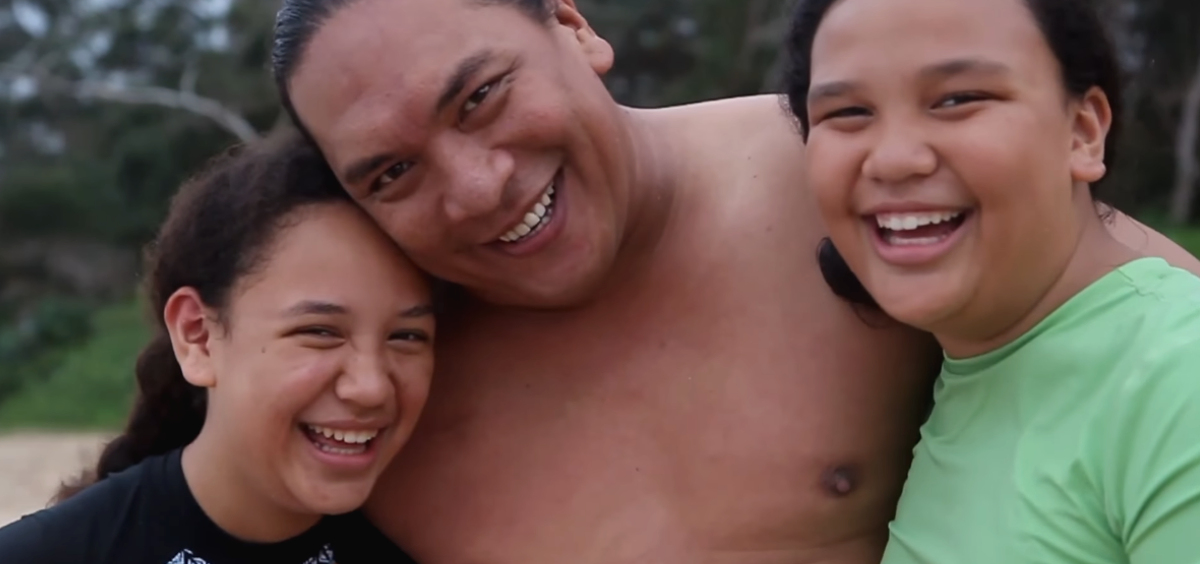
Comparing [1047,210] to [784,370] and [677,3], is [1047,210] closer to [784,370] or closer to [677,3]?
[784,370]

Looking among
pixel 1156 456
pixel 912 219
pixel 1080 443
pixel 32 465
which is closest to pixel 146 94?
pixel 32 465

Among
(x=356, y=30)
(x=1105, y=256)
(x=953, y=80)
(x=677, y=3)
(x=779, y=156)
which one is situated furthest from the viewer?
(x=677, y=3)

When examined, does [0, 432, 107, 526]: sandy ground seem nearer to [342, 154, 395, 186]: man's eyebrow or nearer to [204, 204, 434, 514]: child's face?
[204, 204, 434, 514]: child's face

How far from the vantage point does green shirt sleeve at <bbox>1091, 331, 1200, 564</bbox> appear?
1455 millimetres

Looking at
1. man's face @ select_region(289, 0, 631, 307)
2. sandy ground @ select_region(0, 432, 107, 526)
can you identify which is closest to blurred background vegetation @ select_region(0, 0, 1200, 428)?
sandy ground @ select_region(0, 432, 107, 526)

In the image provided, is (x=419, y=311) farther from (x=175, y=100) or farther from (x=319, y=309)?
(x=175, y=100)

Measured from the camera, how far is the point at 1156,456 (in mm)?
1492

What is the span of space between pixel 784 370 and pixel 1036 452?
1.95 ft

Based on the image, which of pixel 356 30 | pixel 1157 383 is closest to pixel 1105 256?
pixel 1157 383

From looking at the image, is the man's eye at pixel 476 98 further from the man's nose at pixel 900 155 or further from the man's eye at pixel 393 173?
the man's nose at pixel 900 155

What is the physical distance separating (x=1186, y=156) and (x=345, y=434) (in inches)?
727

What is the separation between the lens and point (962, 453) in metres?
1.82

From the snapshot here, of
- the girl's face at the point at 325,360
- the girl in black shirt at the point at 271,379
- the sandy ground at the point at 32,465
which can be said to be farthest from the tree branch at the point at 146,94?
the girl's face at the point at 325,360

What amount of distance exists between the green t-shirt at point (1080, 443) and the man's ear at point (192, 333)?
1.13m
